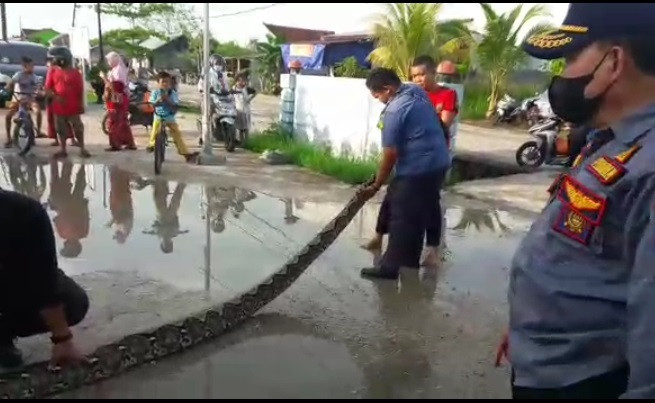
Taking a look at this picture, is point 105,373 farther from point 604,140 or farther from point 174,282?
point 604,140

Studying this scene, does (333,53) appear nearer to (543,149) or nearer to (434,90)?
(543,149)

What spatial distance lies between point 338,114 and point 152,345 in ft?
24.2

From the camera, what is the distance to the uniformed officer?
50.2 inches

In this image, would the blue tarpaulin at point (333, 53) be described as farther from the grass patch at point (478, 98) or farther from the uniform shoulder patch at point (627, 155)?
the uniform shoulder patch at point (627, 155)

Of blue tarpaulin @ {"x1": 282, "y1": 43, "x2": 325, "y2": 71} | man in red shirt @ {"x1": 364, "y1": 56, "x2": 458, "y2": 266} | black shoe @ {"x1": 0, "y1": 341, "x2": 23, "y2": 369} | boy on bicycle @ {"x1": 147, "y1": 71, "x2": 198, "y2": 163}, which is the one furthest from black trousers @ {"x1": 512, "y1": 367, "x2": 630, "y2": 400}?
blue tarpaulin @ {"x1": 282, "y1": 43, "x2": 325, "y2": 71}

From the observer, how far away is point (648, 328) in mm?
1239

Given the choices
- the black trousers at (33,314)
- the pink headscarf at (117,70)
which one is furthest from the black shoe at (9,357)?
the pink headscarf at (117,70)

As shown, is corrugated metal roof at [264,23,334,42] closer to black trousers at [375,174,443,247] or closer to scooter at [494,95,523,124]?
scooter at [494,95,523,124]

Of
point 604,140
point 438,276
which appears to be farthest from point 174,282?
point 604,140

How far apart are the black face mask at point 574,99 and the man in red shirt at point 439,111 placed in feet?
12.4

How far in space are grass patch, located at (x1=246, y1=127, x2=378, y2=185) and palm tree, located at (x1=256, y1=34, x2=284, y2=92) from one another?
19.8 m

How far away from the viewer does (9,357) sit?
3363mm

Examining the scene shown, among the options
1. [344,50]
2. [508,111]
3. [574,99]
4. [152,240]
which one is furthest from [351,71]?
[574,99]

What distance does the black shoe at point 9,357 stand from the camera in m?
3.34
